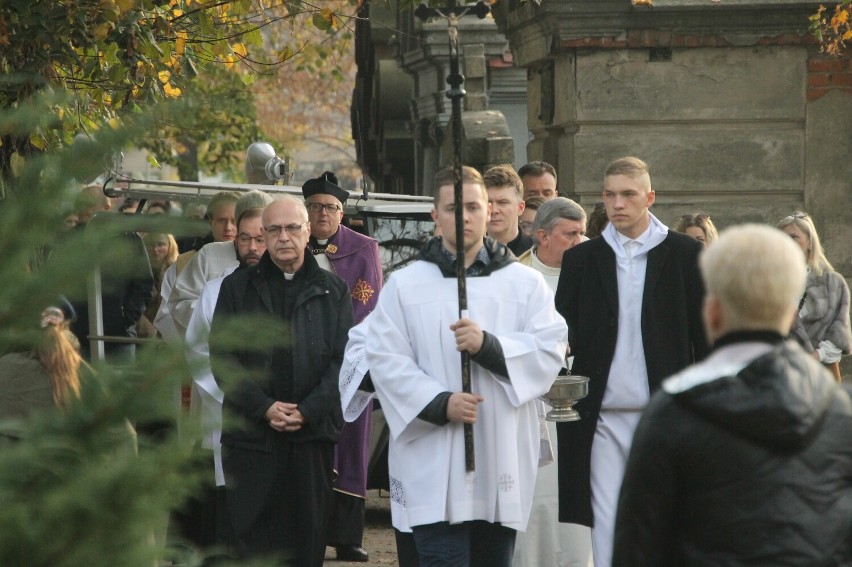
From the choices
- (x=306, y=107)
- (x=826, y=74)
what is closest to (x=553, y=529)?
(x=826, y=74)

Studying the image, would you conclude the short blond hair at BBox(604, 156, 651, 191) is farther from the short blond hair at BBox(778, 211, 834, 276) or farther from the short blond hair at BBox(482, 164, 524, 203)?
the short blond hair at BBox(778, 211, 834, 276)

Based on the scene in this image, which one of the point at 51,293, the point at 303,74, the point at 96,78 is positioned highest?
the point at 303,74

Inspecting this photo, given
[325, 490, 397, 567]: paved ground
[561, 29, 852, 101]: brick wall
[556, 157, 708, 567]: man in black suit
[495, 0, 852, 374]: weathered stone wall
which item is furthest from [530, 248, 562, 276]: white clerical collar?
[561, 29, 852, 101]: brick wall

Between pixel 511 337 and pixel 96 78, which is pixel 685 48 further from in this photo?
pixel 511 337

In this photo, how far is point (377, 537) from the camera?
1095 centimetres

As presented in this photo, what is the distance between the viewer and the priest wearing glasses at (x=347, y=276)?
9.08 m

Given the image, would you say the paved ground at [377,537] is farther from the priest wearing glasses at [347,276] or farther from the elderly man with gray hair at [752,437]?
the elderly man with gray hair at [752,437]

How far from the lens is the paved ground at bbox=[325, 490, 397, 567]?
9.80 m

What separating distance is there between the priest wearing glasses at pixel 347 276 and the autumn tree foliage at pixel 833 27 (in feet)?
13.3

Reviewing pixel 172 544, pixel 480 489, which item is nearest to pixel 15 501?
pixel 172 544

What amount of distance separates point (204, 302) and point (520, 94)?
16090 millimetres

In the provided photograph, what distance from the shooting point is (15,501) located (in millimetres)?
1688

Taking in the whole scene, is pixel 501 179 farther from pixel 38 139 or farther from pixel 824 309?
pixel 38 139

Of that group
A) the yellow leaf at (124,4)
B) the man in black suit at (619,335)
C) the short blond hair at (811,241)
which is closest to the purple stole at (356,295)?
the yellow leaf at (124,4)
